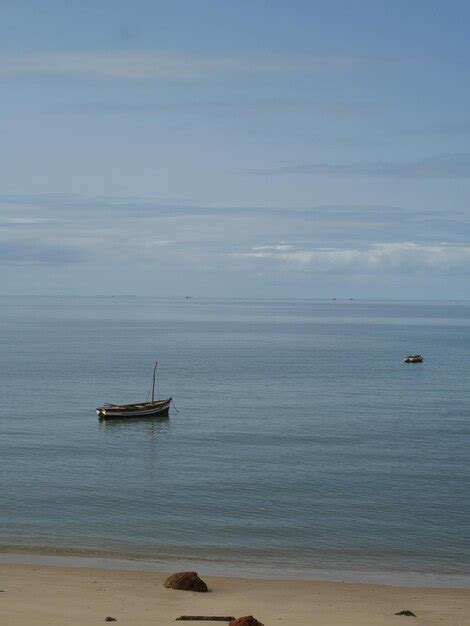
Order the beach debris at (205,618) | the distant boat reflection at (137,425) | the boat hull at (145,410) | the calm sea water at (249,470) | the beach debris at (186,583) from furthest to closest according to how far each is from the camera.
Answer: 1. the boat hull at (145,410)
2. the distant boat reflection at (137,425)
3. the calm sea water at (249,470)
4. the beach debris at (186,583)
5. the beach debris at (205,618)

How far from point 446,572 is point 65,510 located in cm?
2008

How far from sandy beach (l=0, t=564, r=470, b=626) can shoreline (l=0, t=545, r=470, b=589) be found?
0.95m

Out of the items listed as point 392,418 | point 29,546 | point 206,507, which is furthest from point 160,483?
point 392,418

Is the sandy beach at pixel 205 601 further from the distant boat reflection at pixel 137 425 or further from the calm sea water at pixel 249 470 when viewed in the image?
the distant boat reflection at pixel 137 425

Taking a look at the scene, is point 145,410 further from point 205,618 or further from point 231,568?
point 205,618

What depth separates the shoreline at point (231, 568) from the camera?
35000 millimetres

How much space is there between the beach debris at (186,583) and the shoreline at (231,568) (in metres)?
3.65

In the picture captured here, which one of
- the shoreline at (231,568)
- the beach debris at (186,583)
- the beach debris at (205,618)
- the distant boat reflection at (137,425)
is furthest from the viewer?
the distant boat reflection at (137,425)

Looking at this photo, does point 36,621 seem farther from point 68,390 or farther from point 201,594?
point 68,390

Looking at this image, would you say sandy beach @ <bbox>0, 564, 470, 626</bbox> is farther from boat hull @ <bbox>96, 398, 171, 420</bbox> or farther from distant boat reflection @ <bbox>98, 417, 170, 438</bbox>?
boat hull @ <bbox>96, 398, 171, 420</bbox>

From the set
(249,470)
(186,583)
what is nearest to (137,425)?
(249,470)

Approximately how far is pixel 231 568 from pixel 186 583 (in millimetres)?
5390

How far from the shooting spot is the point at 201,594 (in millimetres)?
31234

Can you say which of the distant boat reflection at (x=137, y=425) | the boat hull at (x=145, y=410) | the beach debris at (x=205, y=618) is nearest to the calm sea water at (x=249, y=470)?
the distant boat reflection at (x=137, y=425)
